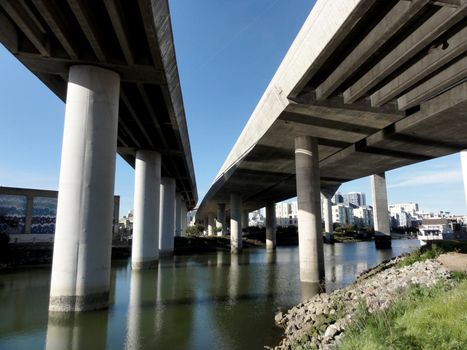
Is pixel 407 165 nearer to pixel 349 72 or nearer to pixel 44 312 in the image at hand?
pixel 349 72

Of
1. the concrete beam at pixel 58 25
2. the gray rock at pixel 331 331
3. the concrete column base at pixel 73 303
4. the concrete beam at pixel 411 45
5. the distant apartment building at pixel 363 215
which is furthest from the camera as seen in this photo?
the distant apartment building at pixel 363 215

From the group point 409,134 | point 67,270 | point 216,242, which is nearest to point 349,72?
point 409,134

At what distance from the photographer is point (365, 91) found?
55.8ft

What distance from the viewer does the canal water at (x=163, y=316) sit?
10023mm

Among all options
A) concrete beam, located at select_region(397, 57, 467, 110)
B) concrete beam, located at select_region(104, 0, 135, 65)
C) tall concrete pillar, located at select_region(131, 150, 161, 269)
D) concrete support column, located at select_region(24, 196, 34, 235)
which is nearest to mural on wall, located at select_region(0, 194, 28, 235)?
concrete support column, located at select_region(24, 196, 34, 235)

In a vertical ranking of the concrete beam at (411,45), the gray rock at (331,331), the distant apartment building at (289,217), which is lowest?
the gray rock at (331,331)

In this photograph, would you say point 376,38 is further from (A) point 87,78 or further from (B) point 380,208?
(B) point 380,208

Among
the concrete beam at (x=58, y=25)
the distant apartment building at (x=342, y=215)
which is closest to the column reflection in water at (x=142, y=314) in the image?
the concrete beam at (x=58, y=25)

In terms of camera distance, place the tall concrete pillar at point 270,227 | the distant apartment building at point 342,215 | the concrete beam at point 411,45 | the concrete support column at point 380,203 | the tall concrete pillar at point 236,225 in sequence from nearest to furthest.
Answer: the concrete beam at point 411,45 → the tall concrete pillar at point 236,225 → the concrete support column at point 380,203 → the tall concrete pillar at point 270,227 → the distant apartment building at point 342,215

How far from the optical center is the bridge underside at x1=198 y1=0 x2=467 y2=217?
12219mm

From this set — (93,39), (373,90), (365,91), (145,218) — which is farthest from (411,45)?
(145,218)

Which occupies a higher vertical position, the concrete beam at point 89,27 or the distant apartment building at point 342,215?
the distant apartment building at point 342,215

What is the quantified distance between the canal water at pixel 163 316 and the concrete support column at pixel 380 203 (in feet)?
137

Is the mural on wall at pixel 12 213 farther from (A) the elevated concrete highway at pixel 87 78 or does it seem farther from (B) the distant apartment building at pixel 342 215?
(B) the distant apartment building at pixel 342 215
